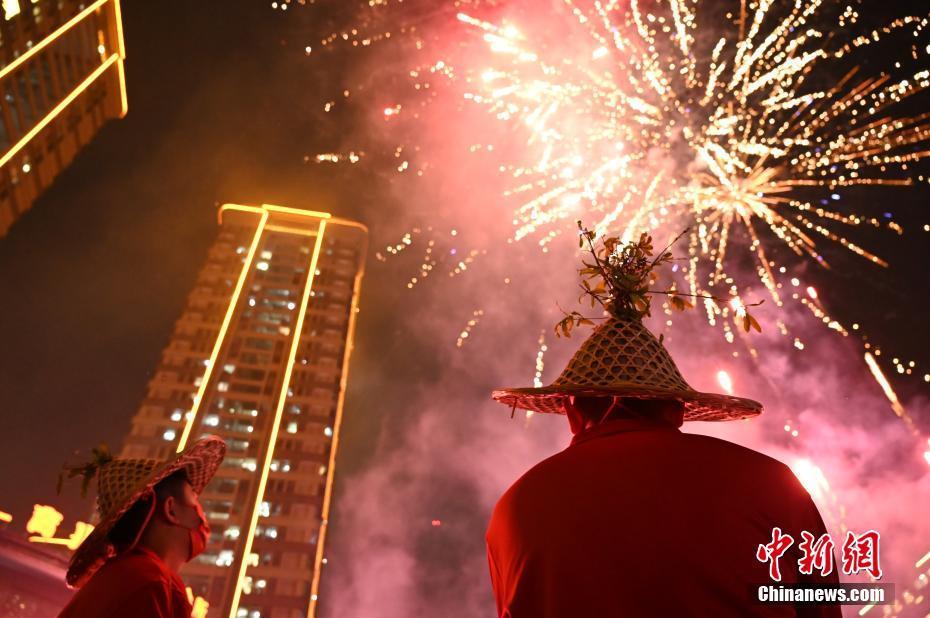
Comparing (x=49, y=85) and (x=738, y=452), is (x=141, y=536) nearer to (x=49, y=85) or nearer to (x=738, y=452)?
(x=738, y=452)

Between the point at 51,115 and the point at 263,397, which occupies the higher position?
the point at 51,115

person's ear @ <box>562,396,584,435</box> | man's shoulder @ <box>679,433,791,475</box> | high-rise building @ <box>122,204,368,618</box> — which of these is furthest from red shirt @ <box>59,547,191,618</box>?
high-rise building @ <box>122,204,368,618</box>

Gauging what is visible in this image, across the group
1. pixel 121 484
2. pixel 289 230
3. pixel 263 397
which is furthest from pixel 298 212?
pixel 121 484

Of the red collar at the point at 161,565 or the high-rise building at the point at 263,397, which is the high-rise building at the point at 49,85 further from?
the red collar at the point at 161,565

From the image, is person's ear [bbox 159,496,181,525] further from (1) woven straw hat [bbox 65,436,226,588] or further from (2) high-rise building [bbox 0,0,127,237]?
(2) high-rise building [bbox 0,0,127,237]

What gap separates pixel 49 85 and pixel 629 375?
35.6m

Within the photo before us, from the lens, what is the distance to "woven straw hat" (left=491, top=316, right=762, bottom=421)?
1862mm

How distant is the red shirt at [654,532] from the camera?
1.35 metres

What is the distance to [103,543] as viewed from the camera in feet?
9.84

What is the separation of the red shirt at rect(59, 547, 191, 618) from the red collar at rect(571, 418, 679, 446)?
1916 mm

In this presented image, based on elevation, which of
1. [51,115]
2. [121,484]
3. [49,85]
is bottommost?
[121,484]

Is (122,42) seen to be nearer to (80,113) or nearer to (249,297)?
(80,113)

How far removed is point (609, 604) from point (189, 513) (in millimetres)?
2596

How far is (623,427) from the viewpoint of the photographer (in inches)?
68.6
